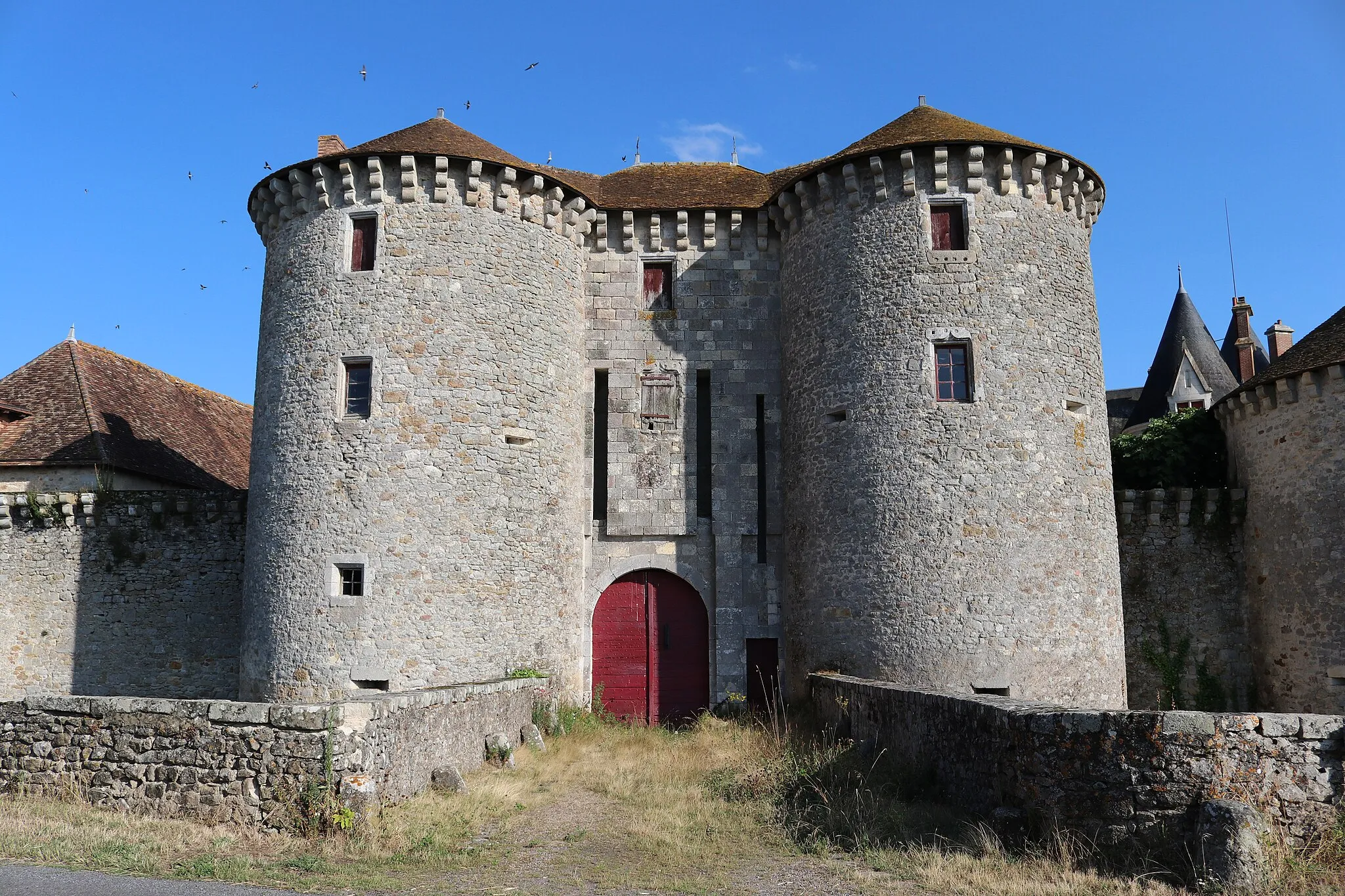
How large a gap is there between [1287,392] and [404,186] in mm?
13602

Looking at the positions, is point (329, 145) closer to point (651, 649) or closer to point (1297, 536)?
point (651, 649)

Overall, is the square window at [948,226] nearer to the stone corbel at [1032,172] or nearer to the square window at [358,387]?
the stone corbel at [1032,172]

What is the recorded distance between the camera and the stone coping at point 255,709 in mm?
7973

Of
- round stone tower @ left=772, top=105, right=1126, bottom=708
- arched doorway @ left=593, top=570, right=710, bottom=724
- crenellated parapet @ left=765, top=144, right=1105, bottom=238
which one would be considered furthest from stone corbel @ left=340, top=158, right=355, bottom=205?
→ arched doorway @ left=593, top=570, right=710, bottom=724

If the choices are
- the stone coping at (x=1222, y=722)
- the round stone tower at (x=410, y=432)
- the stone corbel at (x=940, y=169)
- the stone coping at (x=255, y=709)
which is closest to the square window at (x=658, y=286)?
the round stone tower at (x=410, y=432)

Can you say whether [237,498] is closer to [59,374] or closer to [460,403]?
[460,403]

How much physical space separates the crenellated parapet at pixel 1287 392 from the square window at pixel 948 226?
5331mm

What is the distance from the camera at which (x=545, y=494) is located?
1495 centimetres

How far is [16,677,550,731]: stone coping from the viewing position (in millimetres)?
7973

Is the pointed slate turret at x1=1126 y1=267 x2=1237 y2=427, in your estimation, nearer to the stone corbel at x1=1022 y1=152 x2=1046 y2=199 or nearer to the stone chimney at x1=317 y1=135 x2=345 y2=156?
the stone corbel at x1=1022 y1=152 x2=1046 y2=199

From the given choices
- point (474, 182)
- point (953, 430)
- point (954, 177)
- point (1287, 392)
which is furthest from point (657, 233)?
point (1287, 392)

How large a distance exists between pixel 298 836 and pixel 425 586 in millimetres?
6134

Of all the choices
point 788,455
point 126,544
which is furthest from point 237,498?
point 788,455

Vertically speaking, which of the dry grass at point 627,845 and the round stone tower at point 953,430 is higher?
the round stone tower at point 953,430
